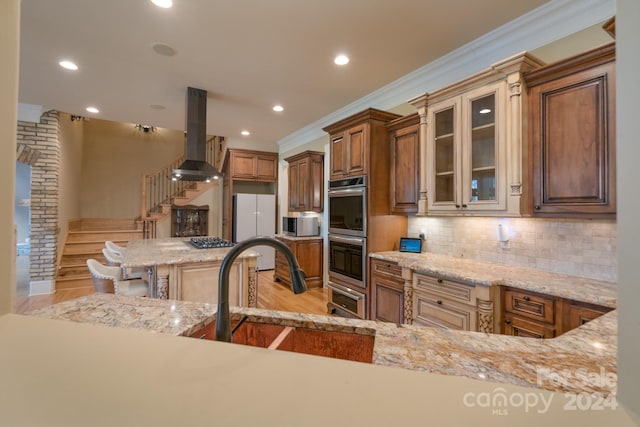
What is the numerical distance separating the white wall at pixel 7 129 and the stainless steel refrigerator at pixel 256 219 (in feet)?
16.4

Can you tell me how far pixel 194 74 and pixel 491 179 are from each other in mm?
3320

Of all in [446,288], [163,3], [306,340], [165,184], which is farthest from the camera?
[165,184]

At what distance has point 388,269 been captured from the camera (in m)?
2.82

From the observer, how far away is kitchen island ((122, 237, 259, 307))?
250 centimetres

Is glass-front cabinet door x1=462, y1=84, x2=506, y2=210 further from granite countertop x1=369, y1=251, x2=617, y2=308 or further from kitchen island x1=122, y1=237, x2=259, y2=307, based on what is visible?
kitchen island x1=122, y1=237, x2=259, y2=307

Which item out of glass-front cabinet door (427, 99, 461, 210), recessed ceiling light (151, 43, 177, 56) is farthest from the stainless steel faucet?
recessed ceiling light (151, 43, 177, 56)

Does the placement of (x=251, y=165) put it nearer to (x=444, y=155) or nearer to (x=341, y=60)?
(x=341, y=60)

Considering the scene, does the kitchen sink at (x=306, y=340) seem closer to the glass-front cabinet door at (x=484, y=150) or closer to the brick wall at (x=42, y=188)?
the glass-front cabinet door at (x=484, y=150)

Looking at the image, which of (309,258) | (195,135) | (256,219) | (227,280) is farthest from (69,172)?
(227,280)

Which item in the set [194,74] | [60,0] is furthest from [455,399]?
[194,74]

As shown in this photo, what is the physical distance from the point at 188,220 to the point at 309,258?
11.1ft

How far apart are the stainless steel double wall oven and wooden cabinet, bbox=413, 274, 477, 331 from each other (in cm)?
71

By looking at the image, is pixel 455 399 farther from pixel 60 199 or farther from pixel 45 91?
pixel 60 199

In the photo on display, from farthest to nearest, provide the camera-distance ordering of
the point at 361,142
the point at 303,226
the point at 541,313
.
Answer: the point at 303,226, the point at 361,142, the point at 541,313
